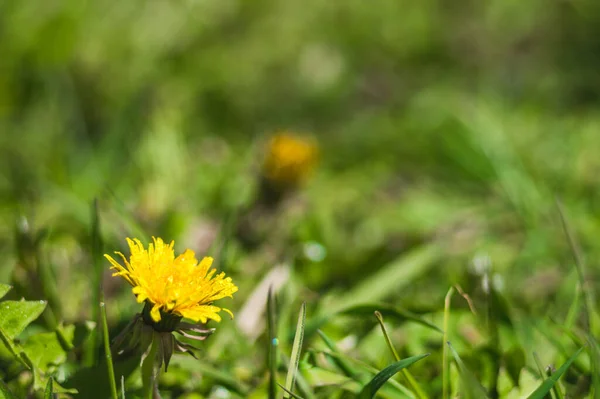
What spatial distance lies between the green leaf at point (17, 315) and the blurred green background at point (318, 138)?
287 millimetres

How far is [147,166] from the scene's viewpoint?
234 cm

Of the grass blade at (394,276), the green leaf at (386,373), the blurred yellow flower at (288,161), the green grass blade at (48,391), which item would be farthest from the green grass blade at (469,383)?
the blurred yellow flower at (288,161)

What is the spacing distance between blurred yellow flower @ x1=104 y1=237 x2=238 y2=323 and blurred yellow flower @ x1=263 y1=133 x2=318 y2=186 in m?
1.05

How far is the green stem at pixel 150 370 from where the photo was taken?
103 cm

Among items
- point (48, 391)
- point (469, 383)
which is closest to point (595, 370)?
point (469, 383)

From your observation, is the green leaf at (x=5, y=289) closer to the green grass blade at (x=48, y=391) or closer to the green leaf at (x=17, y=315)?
the green leaf at (x=17, y=315)

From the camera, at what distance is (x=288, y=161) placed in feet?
6.77

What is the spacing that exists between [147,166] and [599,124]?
78.7 inches

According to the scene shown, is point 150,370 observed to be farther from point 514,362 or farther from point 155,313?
point 514,362

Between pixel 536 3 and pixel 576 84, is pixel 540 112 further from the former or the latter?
pixel 536 3

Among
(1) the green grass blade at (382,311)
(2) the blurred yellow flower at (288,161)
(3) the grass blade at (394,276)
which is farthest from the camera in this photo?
(2) the blurred yellow flower at (288,161)

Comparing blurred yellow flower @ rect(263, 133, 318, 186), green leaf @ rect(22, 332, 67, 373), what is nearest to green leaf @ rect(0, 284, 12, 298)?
green leaf @ rect(22, 332, 67, 373)

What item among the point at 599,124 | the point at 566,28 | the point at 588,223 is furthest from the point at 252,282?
the point at 566,28

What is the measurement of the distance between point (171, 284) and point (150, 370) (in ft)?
0.58
